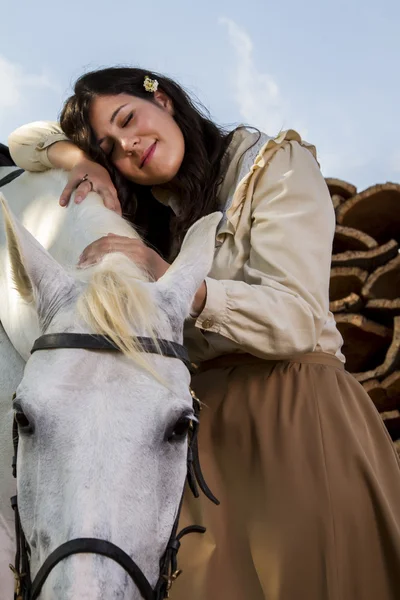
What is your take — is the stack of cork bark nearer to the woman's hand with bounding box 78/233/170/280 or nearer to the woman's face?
the woman's face

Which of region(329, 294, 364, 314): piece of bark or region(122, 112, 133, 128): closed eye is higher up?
region(122, 112, 133, 128): closed eye

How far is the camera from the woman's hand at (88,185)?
6.46 ft

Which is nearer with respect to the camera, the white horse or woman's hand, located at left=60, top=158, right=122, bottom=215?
the white horse

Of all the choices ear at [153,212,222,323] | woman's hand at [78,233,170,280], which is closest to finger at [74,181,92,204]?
woman's hand at [78,233,170,280]

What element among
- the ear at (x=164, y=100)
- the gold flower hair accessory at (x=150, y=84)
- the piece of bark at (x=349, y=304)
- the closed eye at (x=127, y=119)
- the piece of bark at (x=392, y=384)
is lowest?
the piece of bark at (x=392, y=384)

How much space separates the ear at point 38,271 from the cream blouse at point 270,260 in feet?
1.14

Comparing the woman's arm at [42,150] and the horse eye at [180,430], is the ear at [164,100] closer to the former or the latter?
the woman's arm at [42,150]

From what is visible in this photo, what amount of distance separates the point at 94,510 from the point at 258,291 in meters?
0.74

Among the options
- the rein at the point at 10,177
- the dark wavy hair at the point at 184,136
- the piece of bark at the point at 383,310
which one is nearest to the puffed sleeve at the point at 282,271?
the dark wavy hair at the point at 184,136

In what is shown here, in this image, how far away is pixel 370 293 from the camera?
2971 mm

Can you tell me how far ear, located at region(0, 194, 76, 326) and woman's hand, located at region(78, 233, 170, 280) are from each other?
0.12 meters

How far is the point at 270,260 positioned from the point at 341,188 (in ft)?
5.17

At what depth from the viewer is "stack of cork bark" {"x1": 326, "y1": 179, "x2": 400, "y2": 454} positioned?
114 inches

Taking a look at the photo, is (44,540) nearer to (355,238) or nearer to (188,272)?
(188,272)
